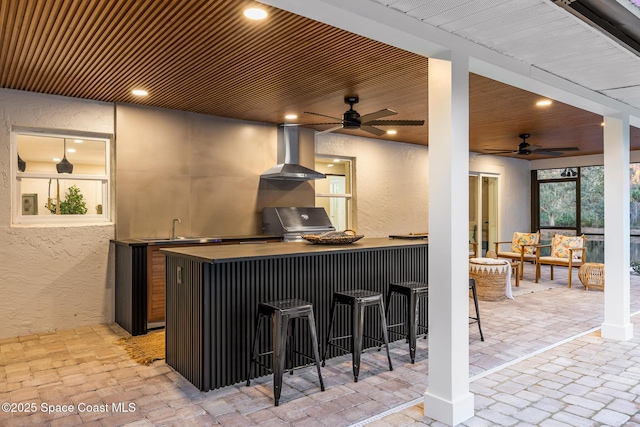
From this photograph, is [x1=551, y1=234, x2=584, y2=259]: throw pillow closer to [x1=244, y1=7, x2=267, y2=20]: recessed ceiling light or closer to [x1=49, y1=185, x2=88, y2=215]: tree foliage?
[x1=244, y1=7, x2=267, y2=20]: recessed ceiling light

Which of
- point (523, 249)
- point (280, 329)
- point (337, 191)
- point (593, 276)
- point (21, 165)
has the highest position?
point (21, 165)

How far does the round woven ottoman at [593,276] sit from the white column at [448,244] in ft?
17.5

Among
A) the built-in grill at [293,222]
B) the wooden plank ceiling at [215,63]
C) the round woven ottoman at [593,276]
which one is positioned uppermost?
the wooden plank ceiling at [215,63]

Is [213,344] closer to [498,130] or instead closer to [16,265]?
[16,265]

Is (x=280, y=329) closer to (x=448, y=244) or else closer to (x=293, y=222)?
(x=448, y=244)

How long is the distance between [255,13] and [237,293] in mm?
1835

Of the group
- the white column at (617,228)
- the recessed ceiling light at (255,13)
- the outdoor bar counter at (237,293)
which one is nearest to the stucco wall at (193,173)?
the outdoor bar counter at (237,293)

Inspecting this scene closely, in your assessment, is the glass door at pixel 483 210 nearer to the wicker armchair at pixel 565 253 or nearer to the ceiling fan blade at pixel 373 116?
the wicker armchair at pixel 565 253

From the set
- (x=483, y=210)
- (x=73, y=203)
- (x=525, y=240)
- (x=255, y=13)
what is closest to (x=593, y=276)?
(x=525, y=240)

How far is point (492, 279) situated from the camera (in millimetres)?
6070

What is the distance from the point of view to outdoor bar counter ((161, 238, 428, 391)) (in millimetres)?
3076

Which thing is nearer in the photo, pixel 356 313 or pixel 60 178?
pixel 356 313

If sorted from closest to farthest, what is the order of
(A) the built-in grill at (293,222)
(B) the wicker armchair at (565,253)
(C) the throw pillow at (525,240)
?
1. (A) the built-in grill at (293,222)
2. (B) the wicker armchair at (565,253)
3. (C) the throw pillow at (525,240)

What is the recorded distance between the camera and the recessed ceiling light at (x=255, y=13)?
267 centimetres
